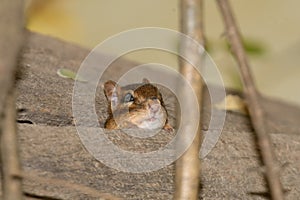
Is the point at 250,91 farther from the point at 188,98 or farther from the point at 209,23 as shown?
the point at 209,23

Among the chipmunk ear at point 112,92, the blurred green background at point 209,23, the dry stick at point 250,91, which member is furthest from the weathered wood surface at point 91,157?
the blurred green background at point 209,23

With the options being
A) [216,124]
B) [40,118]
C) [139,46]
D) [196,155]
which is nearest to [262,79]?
[139,46]

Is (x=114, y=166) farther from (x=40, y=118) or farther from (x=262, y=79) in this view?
(x=262, y=79)

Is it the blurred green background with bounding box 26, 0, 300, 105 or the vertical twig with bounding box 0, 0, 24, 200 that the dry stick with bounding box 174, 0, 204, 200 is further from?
the blurred green background with bounding box 26, 0, 300, 105

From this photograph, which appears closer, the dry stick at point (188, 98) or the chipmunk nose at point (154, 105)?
the dry stick at point (188, 98)

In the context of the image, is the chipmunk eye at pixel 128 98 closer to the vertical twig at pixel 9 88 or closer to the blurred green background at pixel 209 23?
the vertical twig at pixel 9 88

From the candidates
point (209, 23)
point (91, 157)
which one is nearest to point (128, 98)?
point (91, 157)
